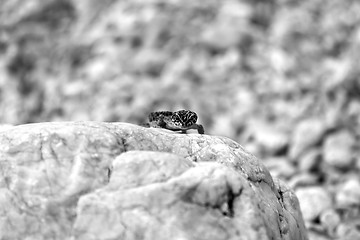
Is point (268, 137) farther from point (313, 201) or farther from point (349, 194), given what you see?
point (313, 201)

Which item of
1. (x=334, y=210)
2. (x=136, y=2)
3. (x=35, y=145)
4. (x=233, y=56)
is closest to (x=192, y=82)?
(x=233, y=56)

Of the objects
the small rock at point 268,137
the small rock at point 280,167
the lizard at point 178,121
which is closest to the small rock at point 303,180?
the small rock at point 280,167

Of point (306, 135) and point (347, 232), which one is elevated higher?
point (306, 135)

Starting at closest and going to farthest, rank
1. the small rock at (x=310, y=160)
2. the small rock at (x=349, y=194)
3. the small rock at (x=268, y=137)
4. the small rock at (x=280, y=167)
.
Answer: the small rock at (x=349, y=194), the small rock at (x=280, y=167), the small rock at (x=310, y=160), the small rock at (x=268, y=137)

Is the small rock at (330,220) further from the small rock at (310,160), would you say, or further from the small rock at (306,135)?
the small rock at (306,135)


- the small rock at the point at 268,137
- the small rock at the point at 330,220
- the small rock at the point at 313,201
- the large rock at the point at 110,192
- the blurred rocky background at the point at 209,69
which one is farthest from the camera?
the blurred rocky background at the point at 209,69

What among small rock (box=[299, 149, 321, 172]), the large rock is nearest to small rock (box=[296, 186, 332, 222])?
small rock (box=[299, 149, 321, 172])

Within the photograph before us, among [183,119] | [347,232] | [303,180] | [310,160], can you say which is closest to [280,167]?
[310,160]
